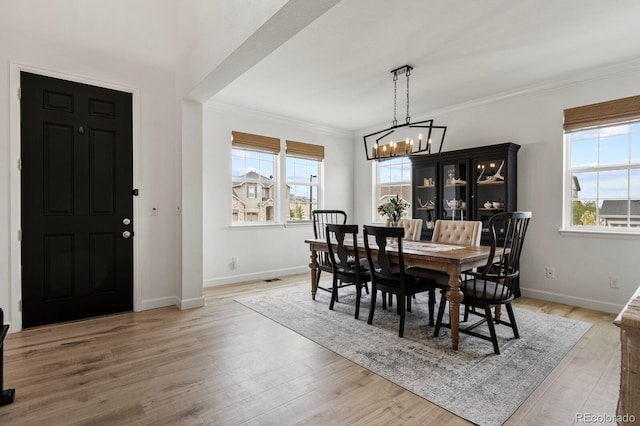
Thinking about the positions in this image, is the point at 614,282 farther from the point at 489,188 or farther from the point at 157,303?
the point at 157,303

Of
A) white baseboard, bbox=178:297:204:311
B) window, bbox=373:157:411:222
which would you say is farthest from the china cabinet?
white baseboard, bbox=178:297:204:311

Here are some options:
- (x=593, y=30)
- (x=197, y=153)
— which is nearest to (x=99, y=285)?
(x=197, y=153)

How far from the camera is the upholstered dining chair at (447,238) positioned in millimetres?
2979

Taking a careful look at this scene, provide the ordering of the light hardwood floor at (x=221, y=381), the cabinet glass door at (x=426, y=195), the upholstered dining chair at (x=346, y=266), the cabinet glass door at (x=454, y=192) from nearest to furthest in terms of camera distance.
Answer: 1. the light hardwood floor at (x=221, y=381)
2. the upholstered dining chair at (x=346, y=266)
3. the cabinet glass door at (x=454, y=192)
4. the cabinet glass door at (x=426, y=195)

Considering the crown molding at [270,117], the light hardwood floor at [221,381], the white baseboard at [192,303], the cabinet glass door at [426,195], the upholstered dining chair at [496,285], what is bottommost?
the light hardwood floor at [221,381]

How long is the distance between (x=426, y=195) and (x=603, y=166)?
2038 mm

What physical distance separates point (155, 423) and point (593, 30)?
4220 millimetres

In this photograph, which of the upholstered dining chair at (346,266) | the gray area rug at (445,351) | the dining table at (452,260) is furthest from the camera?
the upholstered dining chair at (346,266)

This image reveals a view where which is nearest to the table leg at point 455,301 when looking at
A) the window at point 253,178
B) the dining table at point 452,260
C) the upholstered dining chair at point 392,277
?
the dining table at point 452,260

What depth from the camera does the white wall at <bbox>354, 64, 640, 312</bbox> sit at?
139 inches

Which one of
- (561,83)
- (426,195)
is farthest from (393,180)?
(561,83)

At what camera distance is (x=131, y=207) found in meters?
3.52

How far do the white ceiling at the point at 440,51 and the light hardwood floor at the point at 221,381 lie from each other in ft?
8.51

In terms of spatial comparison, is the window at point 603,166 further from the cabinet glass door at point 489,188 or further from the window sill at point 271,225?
the window sill at point 271,225
